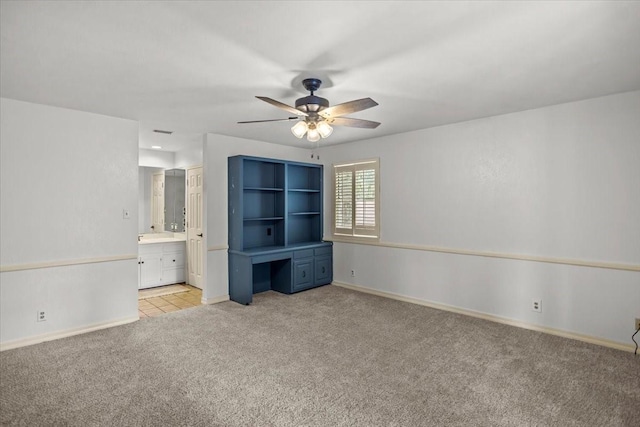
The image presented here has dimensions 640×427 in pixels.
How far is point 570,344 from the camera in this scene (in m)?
3.41

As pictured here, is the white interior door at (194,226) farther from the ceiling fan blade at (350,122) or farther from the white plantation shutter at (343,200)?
the ceiling fan blade at (350,122)

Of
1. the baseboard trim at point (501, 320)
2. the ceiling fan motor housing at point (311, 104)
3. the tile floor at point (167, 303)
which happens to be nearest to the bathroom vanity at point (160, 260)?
the tile floor at point (167, 303)

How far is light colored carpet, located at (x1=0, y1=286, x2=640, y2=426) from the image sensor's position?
2266 mm

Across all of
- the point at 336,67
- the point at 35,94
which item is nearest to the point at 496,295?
the point at 336,67

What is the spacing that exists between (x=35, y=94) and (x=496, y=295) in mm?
5354

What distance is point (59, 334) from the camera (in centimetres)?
360

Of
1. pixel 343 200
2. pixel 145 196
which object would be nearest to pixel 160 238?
pixel 145 196

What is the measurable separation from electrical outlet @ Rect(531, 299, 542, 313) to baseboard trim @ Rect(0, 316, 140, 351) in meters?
4.66

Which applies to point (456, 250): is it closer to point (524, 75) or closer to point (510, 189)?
point (510, 189)

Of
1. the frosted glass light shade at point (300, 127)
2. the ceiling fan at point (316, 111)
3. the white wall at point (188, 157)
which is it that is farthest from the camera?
the white wall at point (188, 157)

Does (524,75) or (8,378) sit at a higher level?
(524,75)

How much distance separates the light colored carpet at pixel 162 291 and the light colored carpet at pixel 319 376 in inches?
61.5

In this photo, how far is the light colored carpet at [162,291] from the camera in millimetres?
5412

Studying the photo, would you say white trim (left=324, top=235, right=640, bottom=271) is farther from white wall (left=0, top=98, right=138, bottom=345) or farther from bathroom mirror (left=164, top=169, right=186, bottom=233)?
white wall (left=0, top=98, right=138, bottom=345)
